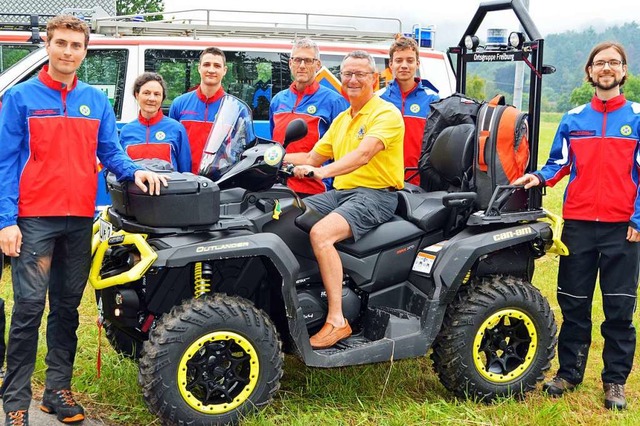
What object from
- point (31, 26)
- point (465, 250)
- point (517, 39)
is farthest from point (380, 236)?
point (31, 26)

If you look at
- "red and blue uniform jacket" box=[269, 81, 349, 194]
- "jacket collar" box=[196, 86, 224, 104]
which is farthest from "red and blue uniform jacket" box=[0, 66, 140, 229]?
"red and blue uniform jacket" box=[269, 81, 349, 194]

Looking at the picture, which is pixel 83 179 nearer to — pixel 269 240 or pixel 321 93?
pixel 269 240

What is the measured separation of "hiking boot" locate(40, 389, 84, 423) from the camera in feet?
13.8

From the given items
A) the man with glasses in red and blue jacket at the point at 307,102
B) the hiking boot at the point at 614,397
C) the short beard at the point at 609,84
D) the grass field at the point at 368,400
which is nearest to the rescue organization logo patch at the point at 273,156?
the grass field at the point at 368,400

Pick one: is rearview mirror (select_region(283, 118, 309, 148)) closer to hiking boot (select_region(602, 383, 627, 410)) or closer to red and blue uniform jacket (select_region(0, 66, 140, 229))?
red and blue uniform jacket (select_region(0, 66, 140, 229))

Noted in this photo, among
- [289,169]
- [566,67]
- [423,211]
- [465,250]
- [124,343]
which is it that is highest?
[566,67]

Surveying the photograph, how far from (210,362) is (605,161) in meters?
2.43

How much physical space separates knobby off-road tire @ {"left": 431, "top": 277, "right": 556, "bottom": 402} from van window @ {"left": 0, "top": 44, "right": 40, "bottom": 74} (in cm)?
572

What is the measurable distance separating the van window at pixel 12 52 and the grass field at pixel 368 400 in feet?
13.5

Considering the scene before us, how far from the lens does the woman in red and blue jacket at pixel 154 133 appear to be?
18.7 ft

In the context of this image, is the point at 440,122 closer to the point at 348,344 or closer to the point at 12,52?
the point at 348,344

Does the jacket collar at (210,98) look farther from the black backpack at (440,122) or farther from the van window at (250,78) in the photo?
the van window at (250,78)

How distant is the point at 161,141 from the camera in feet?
18.7

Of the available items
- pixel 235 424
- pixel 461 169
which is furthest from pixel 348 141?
pixel 235 424
